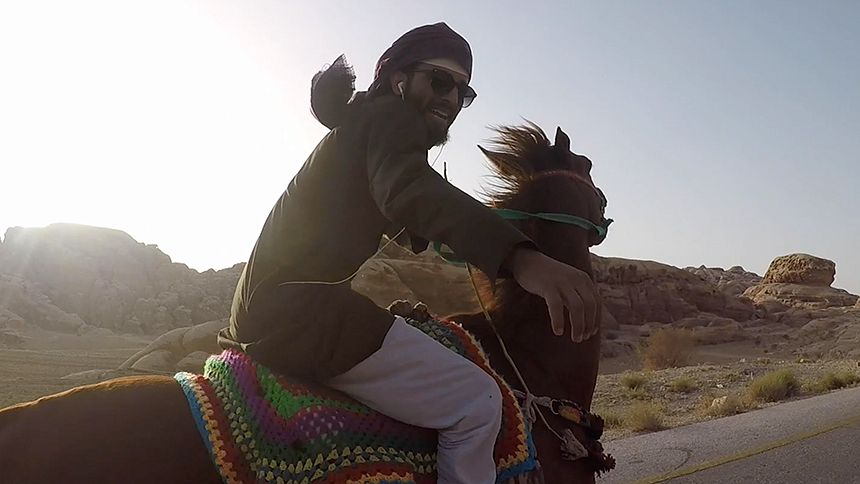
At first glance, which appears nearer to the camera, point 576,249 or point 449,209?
point 449,209

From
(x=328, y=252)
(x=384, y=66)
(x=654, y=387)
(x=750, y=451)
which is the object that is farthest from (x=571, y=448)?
(x=654, y=387)

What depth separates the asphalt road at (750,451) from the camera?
19.4ft

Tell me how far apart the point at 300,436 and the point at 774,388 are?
11.2m

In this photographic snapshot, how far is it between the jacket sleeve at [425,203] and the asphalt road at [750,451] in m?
4.53

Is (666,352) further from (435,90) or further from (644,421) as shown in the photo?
(435,90)

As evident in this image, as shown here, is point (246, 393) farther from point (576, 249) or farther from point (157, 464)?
point (576, 249)

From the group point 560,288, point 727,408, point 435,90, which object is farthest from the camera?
point 727,408

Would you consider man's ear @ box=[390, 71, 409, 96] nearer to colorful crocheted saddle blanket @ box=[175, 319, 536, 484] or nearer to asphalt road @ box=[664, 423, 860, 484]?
colorful crocheted saddle blanket @ box=[175, 319, 536, 484]

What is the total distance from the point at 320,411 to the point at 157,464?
0.49 m

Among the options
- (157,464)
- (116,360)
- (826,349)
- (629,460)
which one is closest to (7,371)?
(116,360)

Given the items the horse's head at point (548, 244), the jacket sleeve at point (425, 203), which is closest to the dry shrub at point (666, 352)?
the horse's head at point (548, 244)

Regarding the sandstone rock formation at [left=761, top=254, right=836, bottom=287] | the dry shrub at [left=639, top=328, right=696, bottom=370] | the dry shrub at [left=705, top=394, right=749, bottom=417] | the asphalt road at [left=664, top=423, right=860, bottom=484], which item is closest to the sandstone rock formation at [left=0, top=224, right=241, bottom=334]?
the dry shrub at [left=639, top=328, right=696, bottom=370]

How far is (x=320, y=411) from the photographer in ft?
7.13

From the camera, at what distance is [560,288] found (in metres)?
1.74
